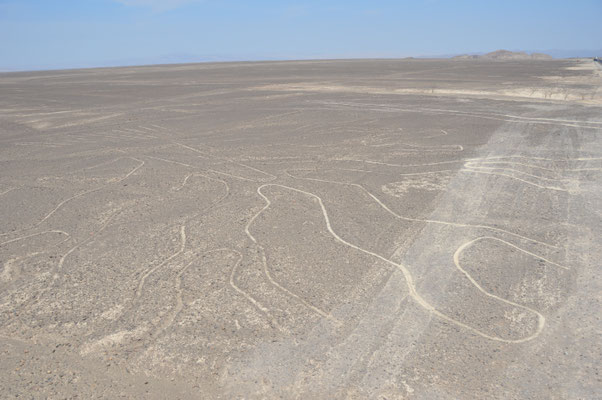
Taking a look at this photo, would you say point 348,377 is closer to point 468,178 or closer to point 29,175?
point 468,178

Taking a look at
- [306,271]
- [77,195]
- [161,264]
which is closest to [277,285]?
[306,271]

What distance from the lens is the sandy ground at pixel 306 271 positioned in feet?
11.7

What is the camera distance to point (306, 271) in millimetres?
5152

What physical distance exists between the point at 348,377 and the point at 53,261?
4.32 metres

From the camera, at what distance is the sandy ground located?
3.58 meters

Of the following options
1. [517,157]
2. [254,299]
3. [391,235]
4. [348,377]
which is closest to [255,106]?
[517,157]

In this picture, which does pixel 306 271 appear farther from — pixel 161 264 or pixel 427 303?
pixel 161 264

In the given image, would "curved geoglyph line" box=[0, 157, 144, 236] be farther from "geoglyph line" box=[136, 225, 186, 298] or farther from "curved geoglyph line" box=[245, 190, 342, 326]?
"curved geoglyph line" box=[245, 190, 342, 326]

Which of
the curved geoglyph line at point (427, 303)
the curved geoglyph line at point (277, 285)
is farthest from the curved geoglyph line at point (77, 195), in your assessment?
the curved geoglyph line at point (427, 303)

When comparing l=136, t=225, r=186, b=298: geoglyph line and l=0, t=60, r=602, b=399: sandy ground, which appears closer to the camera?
l=0, t=60, r=602, b=399: sandy ground

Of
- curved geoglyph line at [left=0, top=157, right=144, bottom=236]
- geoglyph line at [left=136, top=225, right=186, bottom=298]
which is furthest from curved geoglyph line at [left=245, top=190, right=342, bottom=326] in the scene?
curved geoglyph line at [left=0, top=157, right=144, bottom=236]

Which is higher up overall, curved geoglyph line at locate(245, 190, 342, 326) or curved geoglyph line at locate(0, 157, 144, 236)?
curved geoglyph line at locate(0, 157, 144, 236)

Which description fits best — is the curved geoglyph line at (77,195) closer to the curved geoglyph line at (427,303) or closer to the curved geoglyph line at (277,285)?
the curved geoglyph line at (277,285)

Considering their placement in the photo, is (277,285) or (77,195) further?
(77,195)
